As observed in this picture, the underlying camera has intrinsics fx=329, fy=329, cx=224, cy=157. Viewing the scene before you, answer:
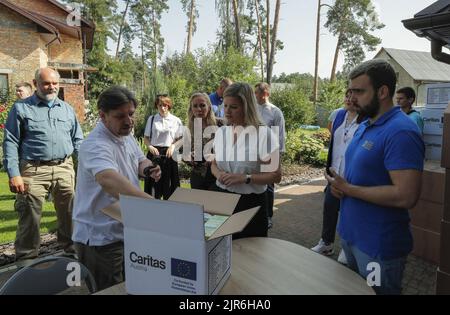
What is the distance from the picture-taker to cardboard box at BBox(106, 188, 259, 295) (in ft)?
3.74

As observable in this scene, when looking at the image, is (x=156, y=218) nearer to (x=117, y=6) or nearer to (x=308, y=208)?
(x=308, y=208)

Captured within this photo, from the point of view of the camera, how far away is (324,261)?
5.74 ft

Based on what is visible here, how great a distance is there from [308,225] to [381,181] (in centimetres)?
376

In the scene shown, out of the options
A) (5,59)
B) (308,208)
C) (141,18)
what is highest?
(141,18)

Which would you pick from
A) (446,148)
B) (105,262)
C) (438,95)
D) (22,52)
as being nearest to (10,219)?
(105,262)

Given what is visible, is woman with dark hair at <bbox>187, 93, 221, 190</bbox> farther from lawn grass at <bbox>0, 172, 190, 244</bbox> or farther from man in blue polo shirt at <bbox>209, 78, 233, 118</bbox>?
lawn grass at <bbox>0, 172, 190, 244</bbox>

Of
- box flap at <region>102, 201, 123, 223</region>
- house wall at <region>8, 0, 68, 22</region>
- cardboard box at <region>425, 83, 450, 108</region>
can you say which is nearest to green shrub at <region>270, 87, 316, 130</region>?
cardboard box at <region>425, 83, 450, 108</region>

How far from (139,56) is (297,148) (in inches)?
1446

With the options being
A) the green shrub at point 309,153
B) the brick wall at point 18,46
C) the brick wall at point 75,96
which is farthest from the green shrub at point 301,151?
the brick wall at point 18,46

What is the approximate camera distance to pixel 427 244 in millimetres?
3959

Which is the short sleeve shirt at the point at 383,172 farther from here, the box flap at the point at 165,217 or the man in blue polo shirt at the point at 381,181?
the box flap at the point at 165,217

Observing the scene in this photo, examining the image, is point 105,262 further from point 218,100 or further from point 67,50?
point 67,50

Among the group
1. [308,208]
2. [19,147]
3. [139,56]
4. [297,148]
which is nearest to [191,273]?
[19,147]

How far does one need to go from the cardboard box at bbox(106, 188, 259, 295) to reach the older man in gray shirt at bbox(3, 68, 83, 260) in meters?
2.73
